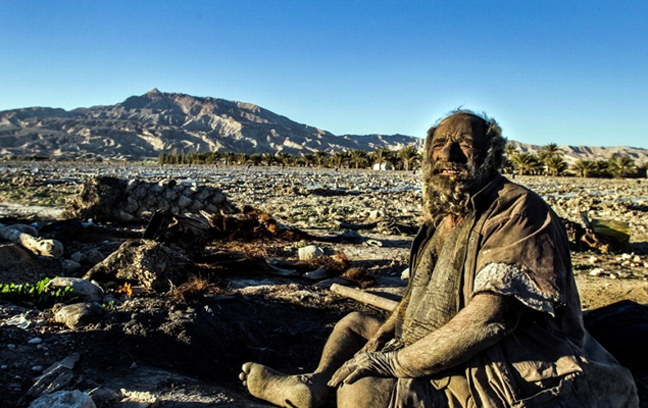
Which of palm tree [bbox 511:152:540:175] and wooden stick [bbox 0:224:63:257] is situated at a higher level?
palm tree [bbox 511:152:540:175]

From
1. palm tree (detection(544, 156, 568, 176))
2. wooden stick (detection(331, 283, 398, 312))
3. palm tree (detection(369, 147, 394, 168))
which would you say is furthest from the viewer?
palm tree (detection(369, 147, 394, 168))

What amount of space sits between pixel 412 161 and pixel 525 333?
7584cm

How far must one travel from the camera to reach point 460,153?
287 cm

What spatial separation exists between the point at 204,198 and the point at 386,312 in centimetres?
785

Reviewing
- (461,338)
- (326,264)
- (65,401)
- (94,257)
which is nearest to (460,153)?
(461,338)

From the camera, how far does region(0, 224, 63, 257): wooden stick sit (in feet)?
24.7

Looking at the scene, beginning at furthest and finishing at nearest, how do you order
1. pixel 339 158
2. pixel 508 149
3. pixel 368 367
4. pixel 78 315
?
1. pixel 339 158
2. pixel 508 149
3. pixel 78 315
4. pixel 368 367

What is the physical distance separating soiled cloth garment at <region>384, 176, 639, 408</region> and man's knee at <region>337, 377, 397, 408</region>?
0.18 feet

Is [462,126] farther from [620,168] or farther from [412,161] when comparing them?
[412,161]

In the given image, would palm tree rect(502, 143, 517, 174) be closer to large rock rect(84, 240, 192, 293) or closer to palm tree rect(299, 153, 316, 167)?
large rock rect(84, 240, 192, 293)

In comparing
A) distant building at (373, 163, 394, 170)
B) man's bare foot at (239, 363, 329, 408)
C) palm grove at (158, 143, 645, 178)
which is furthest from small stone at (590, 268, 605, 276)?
distant building at (373, 163, 394, 170)

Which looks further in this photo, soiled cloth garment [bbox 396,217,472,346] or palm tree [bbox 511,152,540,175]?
palm tree [bbox 511,152,540,175]

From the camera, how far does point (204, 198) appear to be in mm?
12625

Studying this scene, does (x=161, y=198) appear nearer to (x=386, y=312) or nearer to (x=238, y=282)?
(x=238, y=282)
